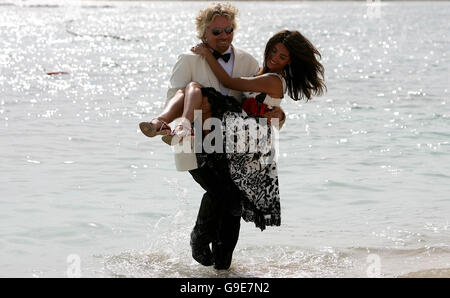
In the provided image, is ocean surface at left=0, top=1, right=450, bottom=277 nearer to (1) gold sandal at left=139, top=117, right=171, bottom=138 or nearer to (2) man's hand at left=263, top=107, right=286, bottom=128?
(2) man's hand at left=263, top=107, right=286, bottom=128

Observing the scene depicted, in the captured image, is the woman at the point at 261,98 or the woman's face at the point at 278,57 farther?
the woman's face at the point at 278,57

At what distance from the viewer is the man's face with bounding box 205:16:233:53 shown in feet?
19.0

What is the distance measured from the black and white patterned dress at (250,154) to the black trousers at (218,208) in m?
0.06

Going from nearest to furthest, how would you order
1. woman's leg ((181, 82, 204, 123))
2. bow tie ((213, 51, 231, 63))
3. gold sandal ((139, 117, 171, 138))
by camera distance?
gold sandal ((139, 117, 171, 138)) < woman's leg ((181, 82, 204, 123)) < bow tie ((213, 51, 231, 63))

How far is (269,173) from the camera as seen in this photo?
606 cm

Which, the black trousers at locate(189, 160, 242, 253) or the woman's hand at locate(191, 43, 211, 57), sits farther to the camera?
the black trousers at locate(189, 160, 242, 253)

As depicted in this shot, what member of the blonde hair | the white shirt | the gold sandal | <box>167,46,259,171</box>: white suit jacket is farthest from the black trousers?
the blonde hair

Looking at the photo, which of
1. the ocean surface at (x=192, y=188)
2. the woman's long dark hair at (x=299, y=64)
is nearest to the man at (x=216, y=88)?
the woman's long dark hair at (x=299, y=64)

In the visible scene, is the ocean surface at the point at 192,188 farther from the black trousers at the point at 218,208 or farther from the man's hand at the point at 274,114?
the man's hand at the point at 274,114

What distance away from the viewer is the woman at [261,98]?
5.77m

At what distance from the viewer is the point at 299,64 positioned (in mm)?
5969

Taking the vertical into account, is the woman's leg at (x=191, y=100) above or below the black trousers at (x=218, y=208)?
above
